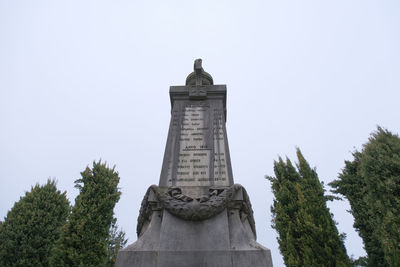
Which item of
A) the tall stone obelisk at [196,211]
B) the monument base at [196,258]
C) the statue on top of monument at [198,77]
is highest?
the statue on top of monument at [198,77]

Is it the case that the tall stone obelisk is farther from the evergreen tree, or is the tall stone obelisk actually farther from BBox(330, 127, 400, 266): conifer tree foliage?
the evergreen tree

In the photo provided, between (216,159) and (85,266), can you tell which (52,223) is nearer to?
(85,266)

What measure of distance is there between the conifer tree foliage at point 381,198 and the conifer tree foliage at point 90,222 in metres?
11.7

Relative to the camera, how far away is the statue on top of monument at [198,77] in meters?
6.55

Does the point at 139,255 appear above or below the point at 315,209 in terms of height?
below

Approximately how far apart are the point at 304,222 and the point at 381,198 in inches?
164

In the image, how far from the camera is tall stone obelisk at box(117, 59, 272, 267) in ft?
11.5

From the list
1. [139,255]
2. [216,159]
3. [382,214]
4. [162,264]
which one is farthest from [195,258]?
[382,214]

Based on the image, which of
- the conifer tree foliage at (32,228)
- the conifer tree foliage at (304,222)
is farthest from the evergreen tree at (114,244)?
the conifer tree foliage at (304,222)

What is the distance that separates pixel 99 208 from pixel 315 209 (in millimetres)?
11209

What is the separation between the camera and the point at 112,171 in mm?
14500

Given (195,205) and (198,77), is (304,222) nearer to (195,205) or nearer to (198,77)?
(198,77)

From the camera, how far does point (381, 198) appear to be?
8.42 metres

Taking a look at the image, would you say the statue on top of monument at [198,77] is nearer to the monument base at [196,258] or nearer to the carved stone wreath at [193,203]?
the carved stone wreath at [193,203]
